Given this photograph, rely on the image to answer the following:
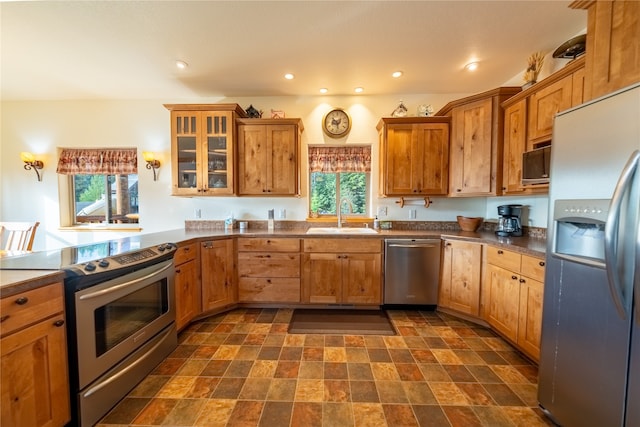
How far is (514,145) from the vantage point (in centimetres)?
246

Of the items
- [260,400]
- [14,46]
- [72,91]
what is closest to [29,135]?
[72,91]

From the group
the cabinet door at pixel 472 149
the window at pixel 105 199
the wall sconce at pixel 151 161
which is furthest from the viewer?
the window at pixel 105 199

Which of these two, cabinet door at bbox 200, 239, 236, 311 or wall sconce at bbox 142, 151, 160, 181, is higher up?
wall sconce at bbox 142, 151, 160, 181

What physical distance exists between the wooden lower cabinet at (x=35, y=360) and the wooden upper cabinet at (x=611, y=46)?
10.1 ft

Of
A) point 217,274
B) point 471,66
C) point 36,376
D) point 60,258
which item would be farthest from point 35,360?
point 471,66

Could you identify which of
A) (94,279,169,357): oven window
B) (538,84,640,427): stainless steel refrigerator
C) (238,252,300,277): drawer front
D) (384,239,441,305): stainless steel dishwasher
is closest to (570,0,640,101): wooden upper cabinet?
(538,84,640,427): stainless steel refrigerator

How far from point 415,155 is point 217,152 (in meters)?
2.43

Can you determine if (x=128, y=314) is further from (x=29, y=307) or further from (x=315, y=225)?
(x=315, y=225)

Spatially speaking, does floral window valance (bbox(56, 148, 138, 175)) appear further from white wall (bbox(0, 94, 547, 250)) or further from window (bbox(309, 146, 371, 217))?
window (bbox(309, 146, 371, 217))

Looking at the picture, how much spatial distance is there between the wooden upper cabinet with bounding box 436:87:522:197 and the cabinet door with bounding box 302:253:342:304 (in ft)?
5.54

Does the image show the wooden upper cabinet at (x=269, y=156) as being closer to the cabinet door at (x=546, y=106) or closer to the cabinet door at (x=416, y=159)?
the cabinet door at (x=416, y=159)

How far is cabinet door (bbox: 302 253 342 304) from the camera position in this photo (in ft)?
9.45

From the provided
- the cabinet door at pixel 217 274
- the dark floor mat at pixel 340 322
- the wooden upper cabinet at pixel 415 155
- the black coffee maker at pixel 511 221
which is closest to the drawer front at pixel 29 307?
the cabinet door at pixel 217 274

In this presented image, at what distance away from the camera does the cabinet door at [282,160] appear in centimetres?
309
